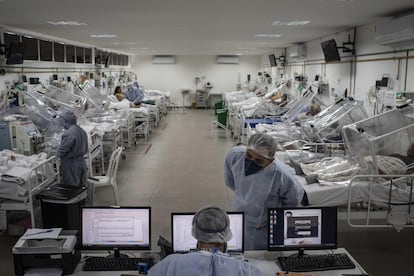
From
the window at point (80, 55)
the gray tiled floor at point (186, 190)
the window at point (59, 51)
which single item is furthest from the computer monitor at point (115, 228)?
the window at point (80, 55)

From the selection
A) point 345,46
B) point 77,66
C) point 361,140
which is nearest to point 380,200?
point 361,140

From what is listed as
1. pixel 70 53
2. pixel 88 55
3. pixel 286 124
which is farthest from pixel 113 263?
pixel 88 55

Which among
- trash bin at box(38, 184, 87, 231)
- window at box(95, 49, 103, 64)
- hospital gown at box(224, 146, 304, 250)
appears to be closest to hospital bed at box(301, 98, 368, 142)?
hospital gown at box(224, 146, 304, 250)

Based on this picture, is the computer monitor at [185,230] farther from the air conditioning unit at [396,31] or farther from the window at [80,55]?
the window at [80,55]

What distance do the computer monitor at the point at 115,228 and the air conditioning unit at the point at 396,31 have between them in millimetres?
4202

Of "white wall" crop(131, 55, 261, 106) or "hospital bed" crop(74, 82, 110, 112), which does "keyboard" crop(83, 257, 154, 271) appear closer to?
"hospital bed" crop(74, 82, 110, 112)

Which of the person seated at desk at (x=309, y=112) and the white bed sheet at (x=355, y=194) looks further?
the person seated at desk at (x=309, y=112)

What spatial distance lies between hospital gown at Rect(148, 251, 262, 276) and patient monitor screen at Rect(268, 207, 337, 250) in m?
0.92

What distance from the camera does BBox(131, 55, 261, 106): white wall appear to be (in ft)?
61.1

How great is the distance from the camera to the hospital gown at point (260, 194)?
3.04 m

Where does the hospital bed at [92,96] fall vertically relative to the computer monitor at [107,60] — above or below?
below

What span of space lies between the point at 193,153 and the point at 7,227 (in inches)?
190

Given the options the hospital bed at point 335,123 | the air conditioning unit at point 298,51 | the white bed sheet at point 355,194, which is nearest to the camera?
the white bed sheet at point 355,194

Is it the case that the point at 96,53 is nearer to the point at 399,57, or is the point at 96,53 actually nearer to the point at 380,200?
the point at 399,57
